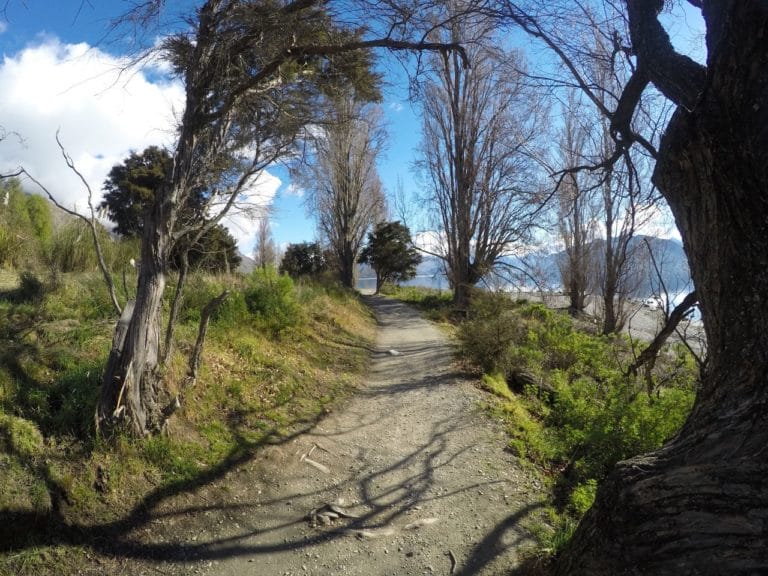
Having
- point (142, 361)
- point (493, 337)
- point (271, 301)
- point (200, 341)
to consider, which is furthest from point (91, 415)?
point (493, 337)

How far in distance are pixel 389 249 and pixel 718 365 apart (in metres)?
26.9

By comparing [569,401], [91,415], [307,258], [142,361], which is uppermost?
[307,258]

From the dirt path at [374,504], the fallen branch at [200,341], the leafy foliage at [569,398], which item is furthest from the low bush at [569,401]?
the fallen branch at [200,341]

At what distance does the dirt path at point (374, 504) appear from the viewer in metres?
3.02

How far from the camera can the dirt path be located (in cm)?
302

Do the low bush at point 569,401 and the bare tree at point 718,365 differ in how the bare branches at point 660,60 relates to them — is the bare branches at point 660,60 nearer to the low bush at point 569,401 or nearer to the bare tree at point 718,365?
the bare tree at point 718,365

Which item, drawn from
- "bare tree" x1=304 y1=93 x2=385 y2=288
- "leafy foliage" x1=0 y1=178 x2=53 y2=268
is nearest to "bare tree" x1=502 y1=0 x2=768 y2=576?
"leafy foliage" x1=0 y1=178 x2=53 y2=268

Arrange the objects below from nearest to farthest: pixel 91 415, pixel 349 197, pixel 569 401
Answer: pixel 91 415 → pixel 569 401 → pixel 349 197

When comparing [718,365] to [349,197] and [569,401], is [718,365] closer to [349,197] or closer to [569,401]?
Result: [569,401]

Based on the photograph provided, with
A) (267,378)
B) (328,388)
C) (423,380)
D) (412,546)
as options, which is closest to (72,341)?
(267,378)

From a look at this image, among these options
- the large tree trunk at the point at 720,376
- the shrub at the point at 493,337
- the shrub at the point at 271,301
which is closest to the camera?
the large tree trunk at the point at 720,376

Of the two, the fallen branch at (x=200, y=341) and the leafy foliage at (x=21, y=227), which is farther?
Answer: the leafy foliage at (x=21, y=227)

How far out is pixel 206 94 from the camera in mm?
4277

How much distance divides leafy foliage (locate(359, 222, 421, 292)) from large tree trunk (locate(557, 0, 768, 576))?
A: 1054 inches
